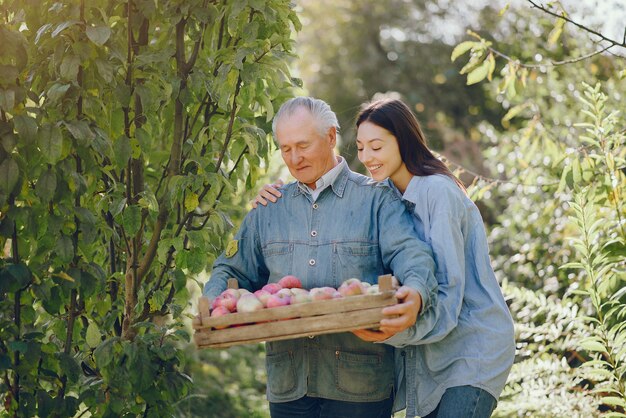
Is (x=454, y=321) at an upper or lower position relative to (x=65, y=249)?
lower

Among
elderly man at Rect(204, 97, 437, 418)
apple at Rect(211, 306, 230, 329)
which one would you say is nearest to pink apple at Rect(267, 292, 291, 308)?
apple at Rect(211, 306, 230, 329)

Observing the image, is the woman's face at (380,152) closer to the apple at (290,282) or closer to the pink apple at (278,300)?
the apple at (290,282)

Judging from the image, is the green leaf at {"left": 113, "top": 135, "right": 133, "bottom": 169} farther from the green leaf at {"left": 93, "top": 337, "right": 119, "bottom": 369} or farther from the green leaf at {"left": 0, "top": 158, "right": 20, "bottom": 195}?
the green leaf at {"left": 93, "top": 337, "right": 119, "bottom": 369}

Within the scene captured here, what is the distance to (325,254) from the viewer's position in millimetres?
2873

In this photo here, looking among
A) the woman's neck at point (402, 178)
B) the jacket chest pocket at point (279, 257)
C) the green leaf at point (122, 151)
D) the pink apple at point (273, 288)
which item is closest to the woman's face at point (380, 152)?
the woman's neck at point (402, 178)

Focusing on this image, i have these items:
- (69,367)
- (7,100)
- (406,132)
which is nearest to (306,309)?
(406,132)

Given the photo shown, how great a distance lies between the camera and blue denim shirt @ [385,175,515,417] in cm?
273

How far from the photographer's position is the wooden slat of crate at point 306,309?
8.20 feet

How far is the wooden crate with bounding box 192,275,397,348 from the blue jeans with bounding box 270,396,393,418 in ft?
1.33

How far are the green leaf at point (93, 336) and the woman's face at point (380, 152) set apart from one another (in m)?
1.06

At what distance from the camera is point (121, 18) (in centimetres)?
321

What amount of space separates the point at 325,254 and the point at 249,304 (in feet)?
1.21

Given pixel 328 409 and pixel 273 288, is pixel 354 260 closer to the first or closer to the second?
pixel 273 288

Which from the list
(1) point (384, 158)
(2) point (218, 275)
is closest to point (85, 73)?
(2) point (218, 275)
